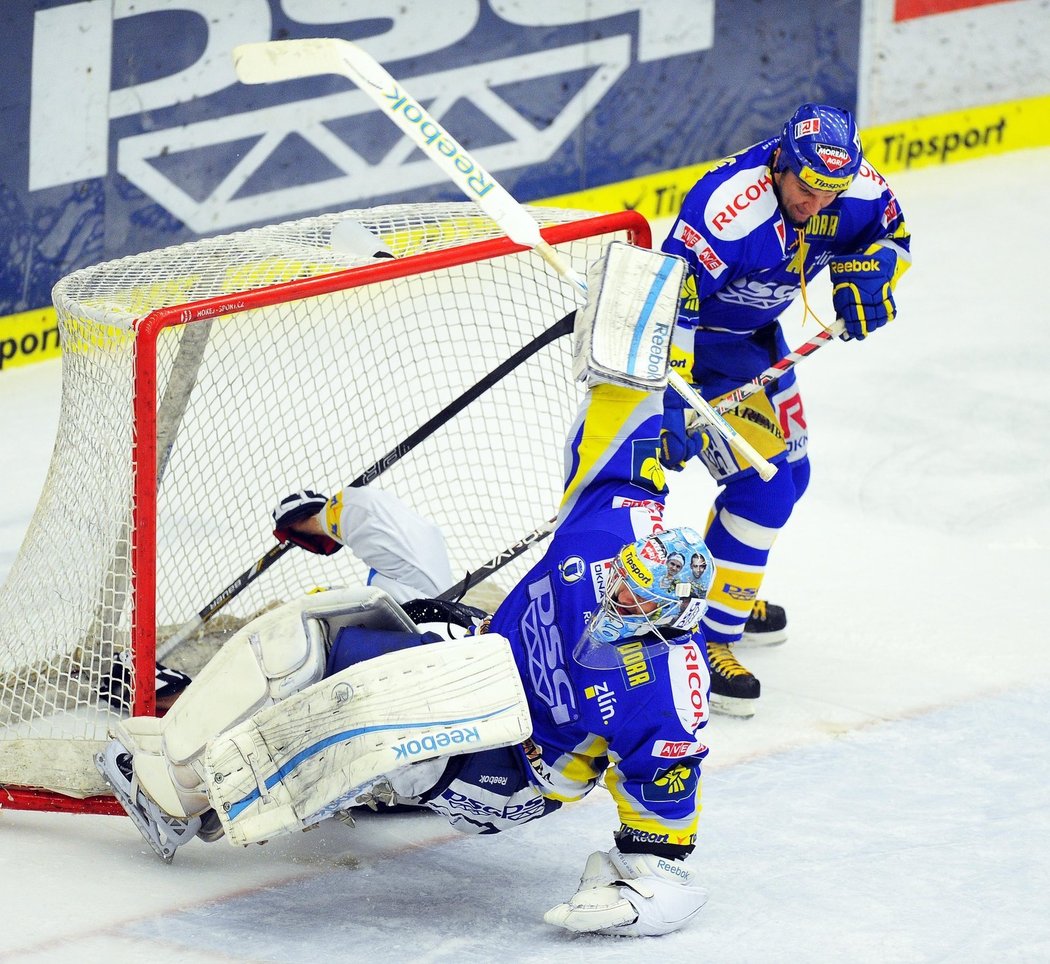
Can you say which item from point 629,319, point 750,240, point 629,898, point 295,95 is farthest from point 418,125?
point 295,95

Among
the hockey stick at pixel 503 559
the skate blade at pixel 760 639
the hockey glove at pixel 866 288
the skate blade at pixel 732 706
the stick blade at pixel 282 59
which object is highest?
the stick blade at pixel 282 59

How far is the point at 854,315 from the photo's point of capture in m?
3.80

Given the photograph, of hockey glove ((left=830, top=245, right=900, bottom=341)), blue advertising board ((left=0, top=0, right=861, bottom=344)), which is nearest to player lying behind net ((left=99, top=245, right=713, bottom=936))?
hockey glove ((left=830, top=245, right=900, bottom=341))

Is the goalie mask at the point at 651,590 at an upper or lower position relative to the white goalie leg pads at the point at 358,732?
upper

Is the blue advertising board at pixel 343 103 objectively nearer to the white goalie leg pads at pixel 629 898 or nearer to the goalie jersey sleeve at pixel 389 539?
the goalie jersey sleeve at pixel 389 539

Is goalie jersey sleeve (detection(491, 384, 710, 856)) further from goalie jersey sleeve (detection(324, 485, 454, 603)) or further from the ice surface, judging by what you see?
goalie jersey sleeve (detection(324, 485, 454, 603))

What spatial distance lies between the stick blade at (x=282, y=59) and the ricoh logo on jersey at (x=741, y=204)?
0.82 m

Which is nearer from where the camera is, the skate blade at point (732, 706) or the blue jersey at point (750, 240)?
the blue jersey at point (750, 240)

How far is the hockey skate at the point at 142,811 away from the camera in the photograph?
3.07 meters

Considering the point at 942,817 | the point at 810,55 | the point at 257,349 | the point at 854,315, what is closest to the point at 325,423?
the point at 257,349

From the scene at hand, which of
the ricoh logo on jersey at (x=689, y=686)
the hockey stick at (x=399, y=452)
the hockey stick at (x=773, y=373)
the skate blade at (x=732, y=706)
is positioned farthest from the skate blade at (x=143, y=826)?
the hockey stick at (x=773, y=373)

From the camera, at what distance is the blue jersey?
3.65 m

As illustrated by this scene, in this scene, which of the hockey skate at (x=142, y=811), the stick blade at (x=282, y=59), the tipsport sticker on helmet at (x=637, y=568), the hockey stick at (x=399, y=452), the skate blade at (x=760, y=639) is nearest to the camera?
the tipsport sticker on helmet at (x=637, y=568)

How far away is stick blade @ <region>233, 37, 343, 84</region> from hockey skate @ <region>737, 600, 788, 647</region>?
1666mm
